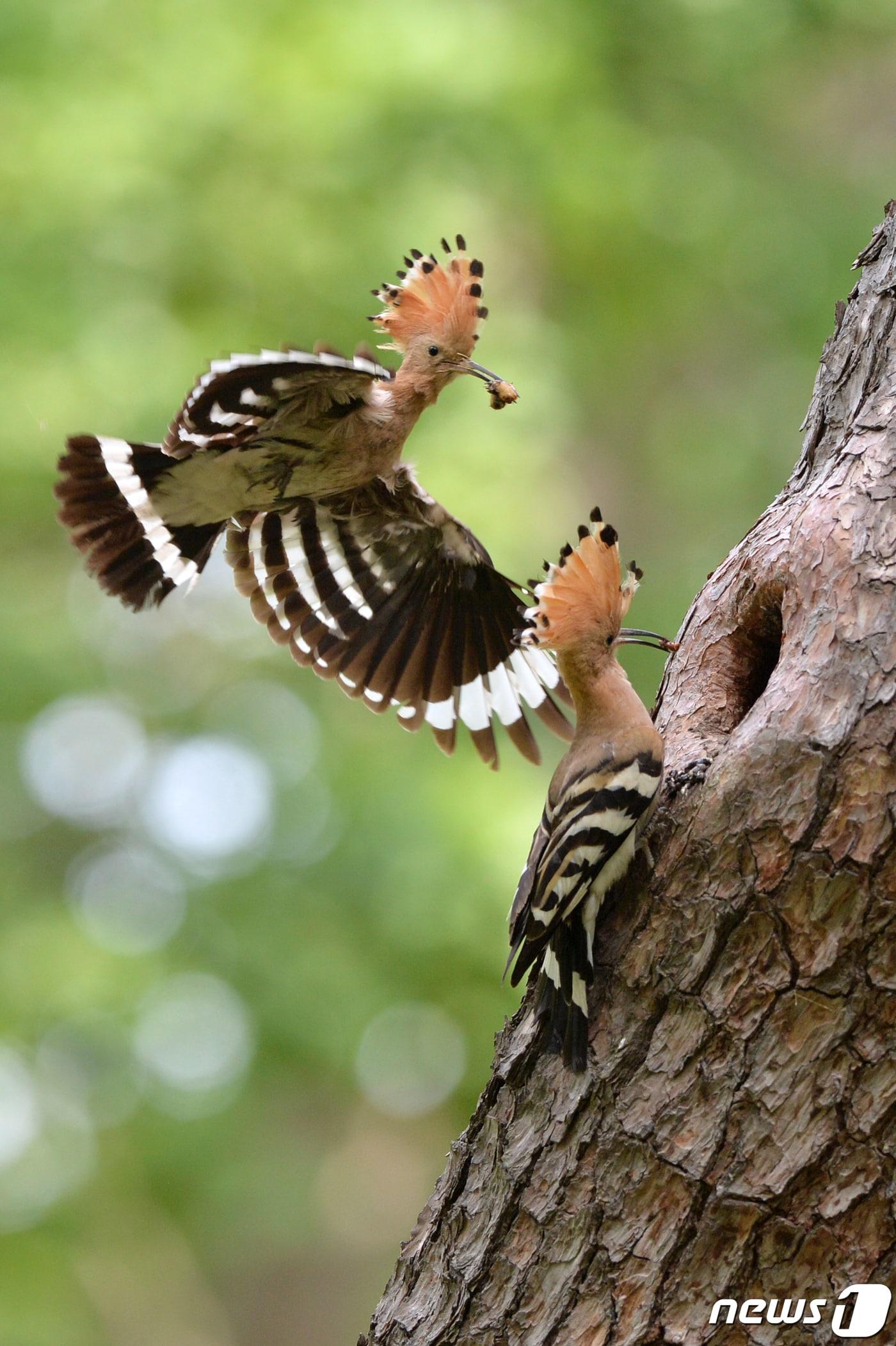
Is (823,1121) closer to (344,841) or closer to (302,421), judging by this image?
(302,421)

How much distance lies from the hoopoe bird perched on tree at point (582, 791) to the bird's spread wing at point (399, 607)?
115 cm

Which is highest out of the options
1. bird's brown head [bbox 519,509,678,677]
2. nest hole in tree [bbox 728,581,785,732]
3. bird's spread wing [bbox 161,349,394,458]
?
bird's spread wing [bbox 161,349,394,458]

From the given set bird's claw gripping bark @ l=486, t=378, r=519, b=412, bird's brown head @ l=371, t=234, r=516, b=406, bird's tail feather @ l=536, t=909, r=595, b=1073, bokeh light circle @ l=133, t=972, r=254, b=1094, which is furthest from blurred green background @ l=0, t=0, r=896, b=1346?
bird's tail feather @ l=536, t=909, r=595, b=1073

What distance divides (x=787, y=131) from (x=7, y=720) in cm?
454

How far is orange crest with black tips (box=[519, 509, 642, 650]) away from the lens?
2.12 metres

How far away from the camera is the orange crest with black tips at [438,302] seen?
9.83 ft

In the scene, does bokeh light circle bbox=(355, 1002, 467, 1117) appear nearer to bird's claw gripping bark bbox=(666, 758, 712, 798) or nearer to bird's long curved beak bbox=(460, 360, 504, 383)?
bird's long curved beak bbox=(460, 360, 504, 383)

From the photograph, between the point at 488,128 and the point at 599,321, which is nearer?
the point at 488,128

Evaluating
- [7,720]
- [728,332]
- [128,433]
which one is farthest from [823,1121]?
[728,332]

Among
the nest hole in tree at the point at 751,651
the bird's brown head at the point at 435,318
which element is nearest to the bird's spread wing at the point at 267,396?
the bird's brown head at the point at 435,318

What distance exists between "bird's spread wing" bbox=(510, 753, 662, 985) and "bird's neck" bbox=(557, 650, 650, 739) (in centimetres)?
12

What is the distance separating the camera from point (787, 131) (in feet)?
22.1
